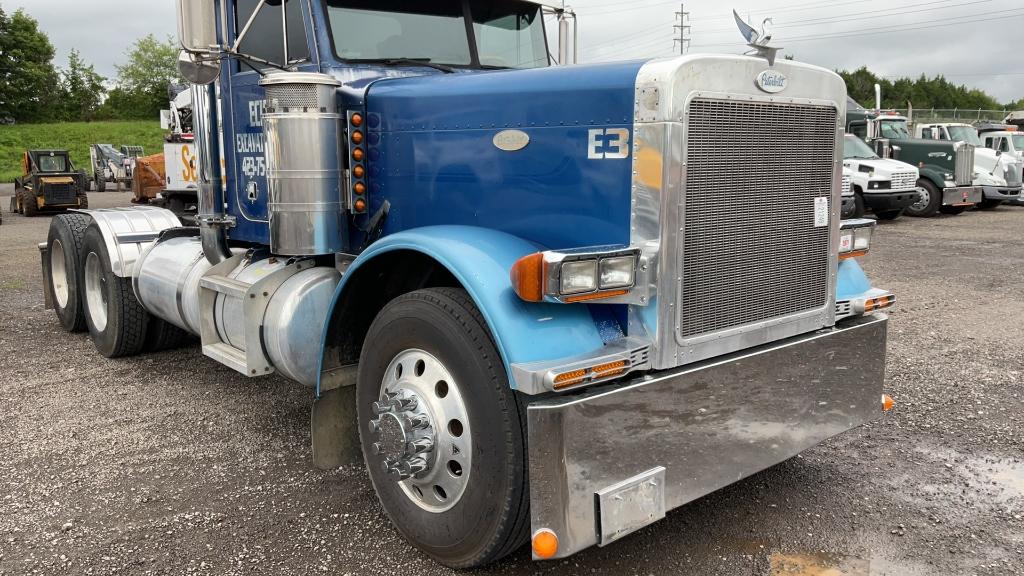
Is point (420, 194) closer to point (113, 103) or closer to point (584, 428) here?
point (584, 428)

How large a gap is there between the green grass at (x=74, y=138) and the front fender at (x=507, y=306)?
5114 centimetres

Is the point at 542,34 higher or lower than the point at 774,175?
higher

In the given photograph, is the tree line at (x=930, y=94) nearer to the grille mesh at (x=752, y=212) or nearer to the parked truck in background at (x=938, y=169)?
the parked truck in background at (x=938, y=169)

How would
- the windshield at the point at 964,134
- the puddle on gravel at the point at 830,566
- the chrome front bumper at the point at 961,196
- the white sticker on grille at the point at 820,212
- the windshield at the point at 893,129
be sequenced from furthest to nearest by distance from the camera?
the windshield at the point at 964,134
the windshield at the point at 893,129
the chrome front bumper at the point at 961,196
the white sticker on grille at the point at 820,212
the puddle on gravel at the point at 830,566

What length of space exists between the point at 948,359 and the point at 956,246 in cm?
836

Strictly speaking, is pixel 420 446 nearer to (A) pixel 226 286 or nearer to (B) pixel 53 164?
(A) pixel 226 286

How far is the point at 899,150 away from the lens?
20000mm

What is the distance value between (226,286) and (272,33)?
145cm

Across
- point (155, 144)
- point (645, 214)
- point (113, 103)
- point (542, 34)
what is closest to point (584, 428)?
point (645, 214)

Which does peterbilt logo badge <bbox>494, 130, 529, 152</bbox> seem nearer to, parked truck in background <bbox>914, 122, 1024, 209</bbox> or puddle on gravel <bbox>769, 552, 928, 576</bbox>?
puddle on gravel <bbox>769, 552, 928, 576</bbox>

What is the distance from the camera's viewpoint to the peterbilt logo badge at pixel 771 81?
10.3ft

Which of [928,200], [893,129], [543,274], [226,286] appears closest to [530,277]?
[543,274]

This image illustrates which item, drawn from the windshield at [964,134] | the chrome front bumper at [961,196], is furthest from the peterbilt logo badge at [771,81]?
the windshield at [964,134]

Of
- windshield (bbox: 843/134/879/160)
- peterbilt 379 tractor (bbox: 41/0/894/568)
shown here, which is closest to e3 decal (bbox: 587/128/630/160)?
peterbilt 379 tractor (bbox: 41/0/894/568)
